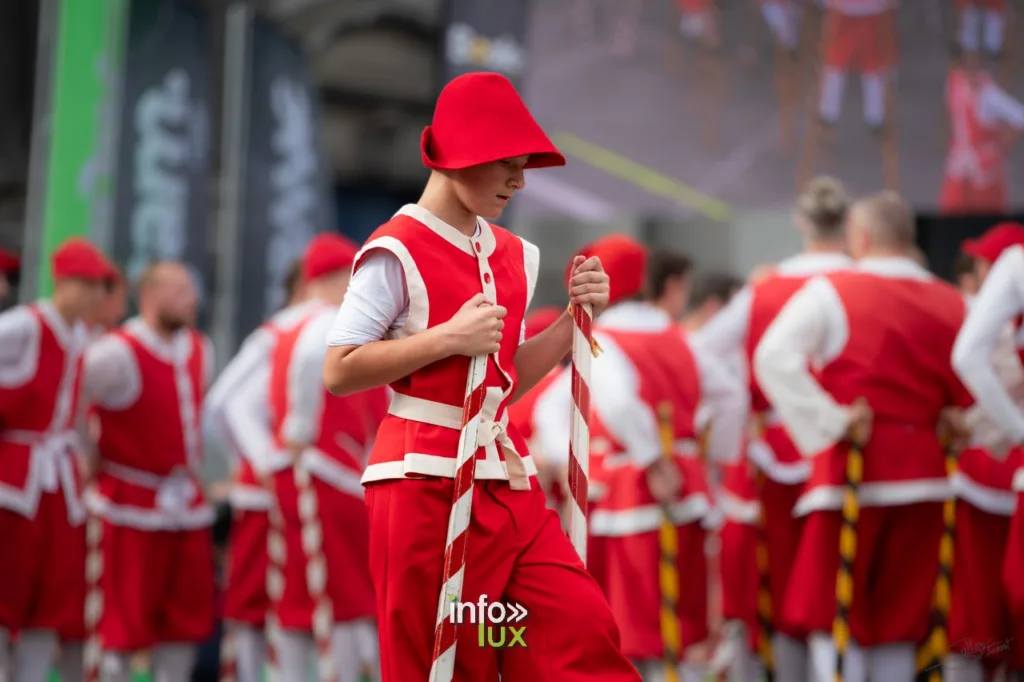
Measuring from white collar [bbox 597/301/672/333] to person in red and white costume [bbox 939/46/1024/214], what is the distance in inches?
193

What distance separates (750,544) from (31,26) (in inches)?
230

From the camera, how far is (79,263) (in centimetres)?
605

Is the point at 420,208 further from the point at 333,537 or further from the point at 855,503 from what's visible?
the point at 333,537

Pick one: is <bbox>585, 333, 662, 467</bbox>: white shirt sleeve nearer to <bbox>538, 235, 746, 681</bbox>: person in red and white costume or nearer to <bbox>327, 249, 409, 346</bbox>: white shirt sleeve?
<bbox>538, 235, 746, 681</bbox>: person in red and white costume

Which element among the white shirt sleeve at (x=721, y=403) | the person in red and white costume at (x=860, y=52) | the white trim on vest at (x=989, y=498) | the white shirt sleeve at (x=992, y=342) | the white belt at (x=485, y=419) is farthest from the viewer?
the person in red and white costume at (x=860, y=52)

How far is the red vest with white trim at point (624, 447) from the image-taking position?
18.9 ft

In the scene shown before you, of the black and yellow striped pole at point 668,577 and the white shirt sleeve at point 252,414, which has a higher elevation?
the white shirt sleeve at point 252,414

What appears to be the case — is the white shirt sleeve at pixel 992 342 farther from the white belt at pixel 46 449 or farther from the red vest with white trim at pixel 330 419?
the white belt at pixel 46 449

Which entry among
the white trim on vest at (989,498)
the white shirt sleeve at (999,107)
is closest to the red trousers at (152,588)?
the white trim on vest at (989,498)

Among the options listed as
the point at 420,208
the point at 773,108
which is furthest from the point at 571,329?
the point at 773,108

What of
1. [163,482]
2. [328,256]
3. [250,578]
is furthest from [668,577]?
[163,482]

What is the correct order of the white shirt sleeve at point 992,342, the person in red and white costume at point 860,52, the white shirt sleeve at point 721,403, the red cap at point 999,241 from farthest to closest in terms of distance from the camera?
1. the person in red and white costume at point 860,52
2. the white shirt sleeve at point 721,403
3. the red cap at point 999,241
4. the white shirt sleeve at point 992,342

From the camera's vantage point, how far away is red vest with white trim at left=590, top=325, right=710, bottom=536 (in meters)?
5.76

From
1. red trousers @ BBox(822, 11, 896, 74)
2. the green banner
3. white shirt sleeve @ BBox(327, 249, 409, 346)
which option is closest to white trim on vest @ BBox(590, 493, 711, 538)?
white shirt sleeve @ BBox(327, 249, 409, 346)
